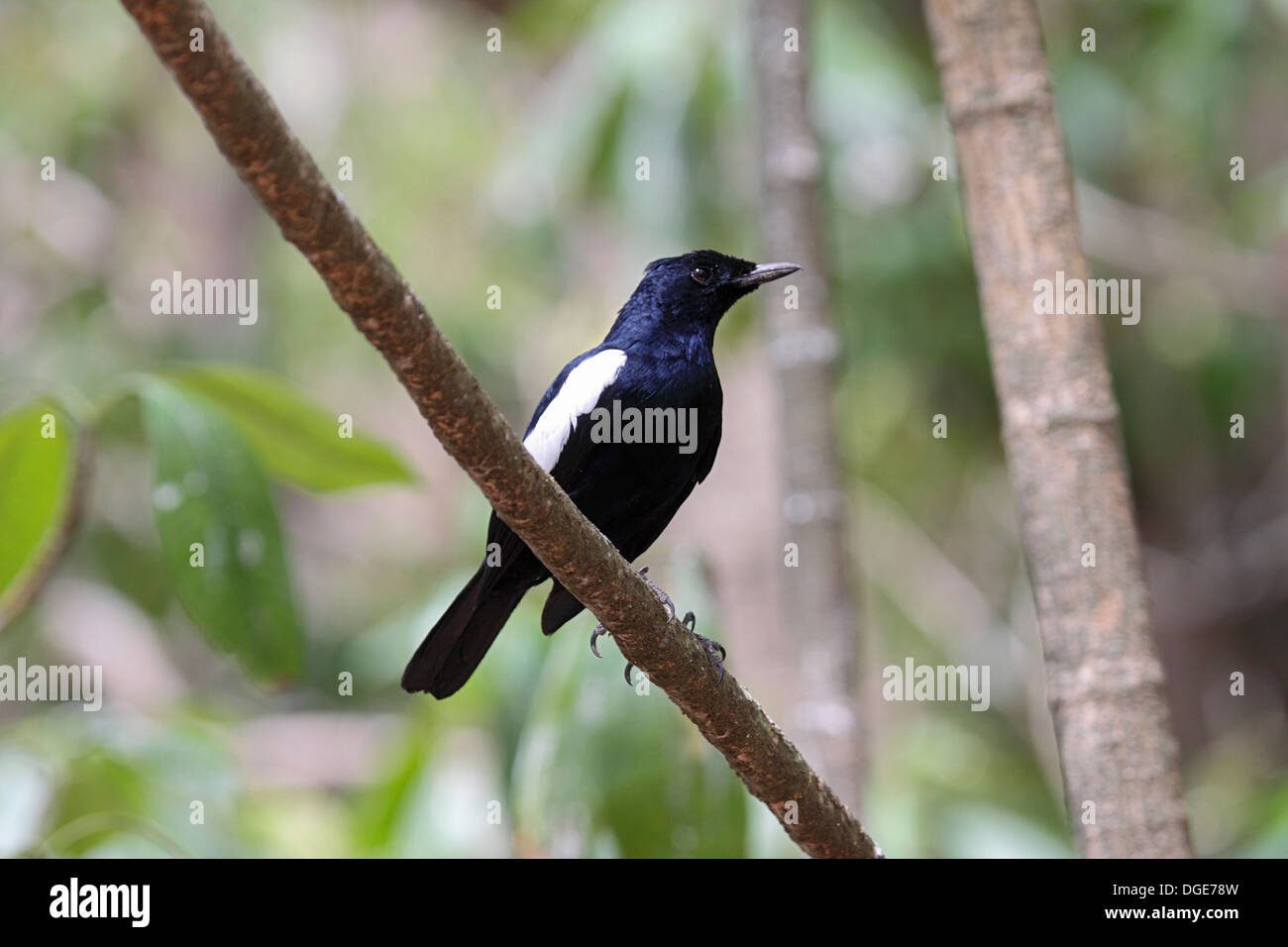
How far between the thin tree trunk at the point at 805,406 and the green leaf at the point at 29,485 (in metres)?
1.84

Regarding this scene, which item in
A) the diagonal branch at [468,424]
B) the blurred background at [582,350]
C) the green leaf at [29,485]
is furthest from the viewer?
the blurred background at [582,350]

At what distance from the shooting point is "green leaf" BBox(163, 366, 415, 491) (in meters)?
3.07

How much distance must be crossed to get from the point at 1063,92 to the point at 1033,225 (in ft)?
13.1

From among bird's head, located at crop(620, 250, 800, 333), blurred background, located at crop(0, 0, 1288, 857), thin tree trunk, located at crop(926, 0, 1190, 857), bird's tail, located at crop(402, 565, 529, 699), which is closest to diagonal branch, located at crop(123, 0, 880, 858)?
thin tree trunk, located at crop(926, 0, 1190, 857)

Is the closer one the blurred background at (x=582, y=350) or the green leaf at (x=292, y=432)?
the green leaf at (x=292, y=432)

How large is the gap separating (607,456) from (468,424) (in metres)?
1.09

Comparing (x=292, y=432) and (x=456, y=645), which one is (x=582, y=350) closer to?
(x=292, y=432)

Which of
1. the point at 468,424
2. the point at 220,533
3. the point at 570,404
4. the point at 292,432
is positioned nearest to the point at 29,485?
the point at 220,533

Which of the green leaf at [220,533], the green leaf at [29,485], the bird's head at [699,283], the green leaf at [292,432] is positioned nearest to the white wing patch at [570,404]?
the bird's head at [699,283]

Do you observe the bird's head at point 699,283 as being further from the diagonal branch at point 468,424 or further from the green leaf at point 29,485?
the green leaf at point 29,485

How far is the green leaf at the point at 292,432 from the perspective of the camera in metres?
3.07

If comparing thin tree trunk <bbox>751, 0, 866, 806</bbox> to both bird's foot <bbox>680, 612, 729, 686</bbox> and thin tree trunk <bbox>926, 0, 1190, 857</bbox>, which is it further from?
thin tree trunk <bbox>926, 0, 1190, 857</bbox>

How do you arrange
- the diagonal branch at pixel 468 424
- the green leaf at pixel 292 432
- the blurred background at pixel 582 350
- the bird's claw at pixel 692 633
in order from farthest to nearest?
the blurred background at pixel 582 350 → the green leaf at pixel 292 432 → the bird's claw at pixel 692 633 → the diagonal branch at pixel 468 424
